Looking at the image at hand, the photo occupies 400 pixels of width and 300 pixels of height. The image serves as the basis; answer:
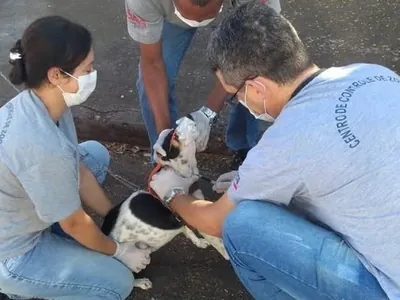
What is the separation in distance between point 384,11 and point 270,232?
2.98 m

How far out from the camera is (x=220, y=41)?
207cm

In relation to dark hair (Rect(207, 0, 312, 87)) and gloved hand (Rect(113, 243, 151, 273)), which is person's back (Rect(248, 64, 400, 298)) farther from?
gloved hand (Rect(113, 243, 151, 273))

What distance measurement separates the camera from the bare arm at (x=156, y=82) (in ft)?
9.68

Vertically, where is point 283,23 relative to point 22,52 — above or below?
above

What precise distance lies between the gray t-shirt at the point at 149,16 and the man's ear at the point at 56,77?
73 centimetres

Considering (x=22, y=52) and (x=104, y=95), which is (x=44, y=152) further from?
(x=104, y=95)

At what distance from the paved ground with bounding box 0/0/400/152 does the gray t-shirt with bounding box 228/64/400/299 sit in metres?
A: 1.61

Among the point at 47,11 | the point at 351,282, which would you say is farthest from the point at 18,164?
the point at 47,11

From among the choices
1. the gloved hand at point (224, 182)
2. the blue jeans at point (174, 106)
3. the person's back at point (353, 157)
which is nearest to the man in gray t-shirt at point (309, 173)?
the person's back at point (353, 157)

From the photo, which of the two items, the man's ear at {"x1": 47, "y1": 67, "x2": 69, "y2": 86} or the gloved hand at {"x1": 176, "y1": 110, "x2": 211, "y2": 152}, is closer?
the man's ear at {"x1": 47, "y1": 67, "x2": 69, "y2": 86}

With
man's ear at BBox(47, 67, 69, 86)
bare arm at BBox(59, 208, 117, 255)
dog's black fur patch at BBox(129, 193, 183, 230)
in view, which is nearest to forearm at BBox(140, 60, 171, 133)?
dog's black fur patch at BBox(129, 193, 183, 230)

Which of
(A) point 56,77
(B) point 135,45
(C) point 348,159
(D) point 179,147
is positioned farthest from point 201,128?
(B) point 135,45

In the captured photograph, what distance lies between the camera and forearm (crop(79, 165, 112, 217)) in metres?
2.80

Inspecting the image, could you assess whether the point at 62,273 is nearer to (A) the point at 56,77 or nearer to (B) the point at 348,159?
(A) the point at 56,77
